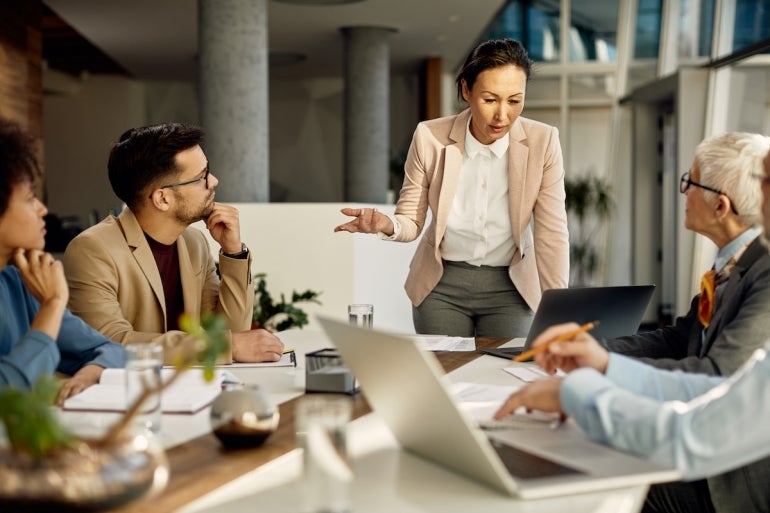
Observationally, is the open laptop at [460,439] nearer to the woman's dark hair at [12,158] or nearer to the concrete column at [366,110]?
the woman's dark hair at [12,158]

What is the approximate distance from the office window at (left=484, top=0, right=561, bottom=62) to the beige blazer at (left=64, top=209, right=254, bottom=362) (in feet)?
39.3

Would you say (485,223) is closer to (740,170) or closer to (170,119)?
(740,170)

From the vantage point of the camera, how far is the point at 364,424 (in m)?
1.66

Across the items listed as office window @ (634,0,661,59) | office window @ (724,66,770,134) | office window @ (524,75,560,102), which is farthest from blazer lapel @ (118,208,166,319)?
office window @ (524,75,560,102)

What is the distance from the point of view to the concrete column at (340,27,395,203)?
38.6 ft

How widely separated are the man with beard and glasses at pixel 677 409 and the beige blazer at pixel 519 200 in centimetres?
145

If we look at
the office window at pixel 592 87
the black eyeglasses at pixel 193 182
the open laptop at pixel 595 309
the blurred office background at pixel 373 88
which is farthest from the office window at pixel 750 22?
the black eyeglasses at pixel 193 182

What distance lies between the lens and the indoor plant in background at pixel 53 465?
1053 millimetres

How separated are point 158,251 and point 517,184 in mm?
1264

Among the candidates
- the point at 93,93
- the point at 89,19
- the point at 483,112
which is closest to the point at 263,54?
the point at 483,112

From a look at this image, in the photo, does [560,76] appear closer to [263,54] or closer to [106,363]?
[263,54]

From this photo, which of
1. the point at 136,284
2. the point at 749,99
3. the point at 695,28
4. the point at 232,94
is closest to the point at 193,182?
the point at 136,284

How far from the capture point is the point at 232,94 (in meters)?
6.83

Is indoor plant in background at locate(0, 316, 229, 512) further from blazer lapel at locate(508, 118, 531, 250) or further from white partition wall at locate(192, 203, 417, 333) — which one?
white partition wall at locate(192, 203, 417, 333)
